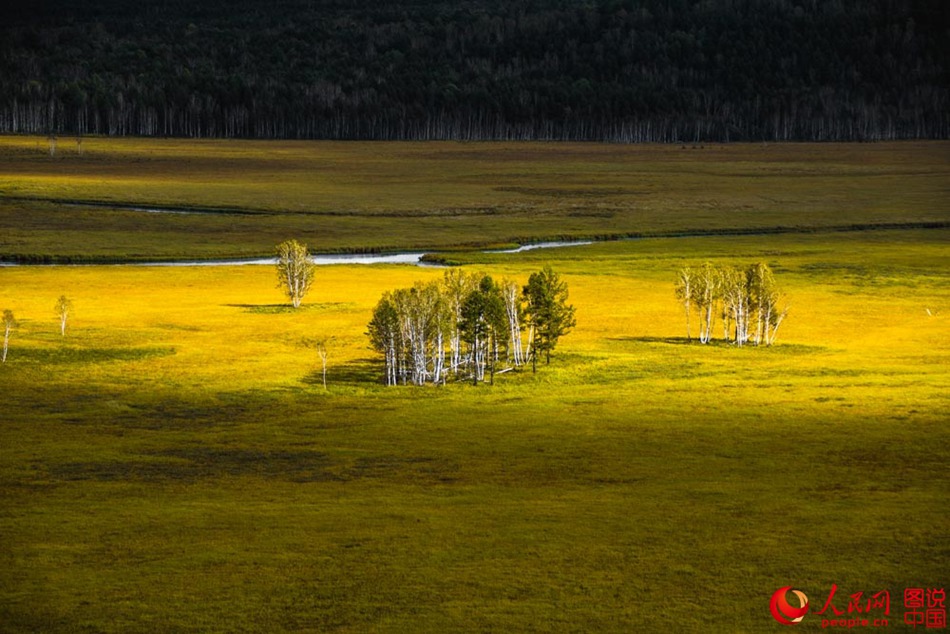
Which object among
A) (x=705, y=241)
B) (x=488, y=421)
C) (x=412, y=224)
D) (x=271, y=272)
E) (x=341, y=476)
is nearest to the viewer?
(x=341, y=476)

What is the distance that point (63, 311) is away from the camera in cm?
6762

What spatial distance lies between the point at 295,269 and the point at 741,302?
24.3 metres

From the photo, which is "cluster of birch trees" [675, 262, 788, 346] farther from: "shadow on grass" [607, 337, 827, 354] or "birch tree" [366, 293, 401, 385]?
"birch tree" [366, 293, 401, 385]

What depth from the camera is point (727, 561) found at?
3169cm

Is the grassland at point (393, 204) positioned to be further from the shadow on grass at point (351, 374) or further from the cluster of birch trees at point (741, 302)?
the shadow on grass at point (351, 374)

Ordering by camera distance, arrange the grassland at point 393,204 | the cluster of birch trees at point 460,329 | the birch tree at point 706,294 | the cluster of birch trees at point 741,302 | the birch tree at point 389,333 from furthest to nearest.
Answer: the grassland at point 393,204 < the birch tree at point 706,294 < the cluster of birch trees at point 741,302 < the cluster of birch trees at point 460,329 < the birch tree at point 389,333

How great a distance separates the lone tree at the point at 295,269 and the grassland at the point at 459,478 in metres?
3.77

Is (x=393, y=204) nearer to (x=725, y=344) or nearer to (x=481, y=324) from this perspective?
(x=725, y=344)

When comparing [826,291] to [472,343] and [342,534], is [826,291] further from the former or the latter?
[342,534]

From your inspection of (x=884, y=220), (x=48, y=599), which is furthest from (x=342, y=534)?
(x=884, y=220)

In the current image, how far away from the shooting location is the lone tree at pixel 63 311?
2591 inches

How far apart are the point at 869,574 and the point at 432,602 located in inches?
368

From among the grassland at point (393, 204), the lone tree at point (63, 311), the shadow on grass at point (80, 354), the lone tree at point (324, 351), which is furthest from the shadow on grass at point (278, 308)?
the grassland at point (393, 204)

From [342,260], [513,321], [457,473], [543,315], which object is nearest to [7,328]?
[513,321]
